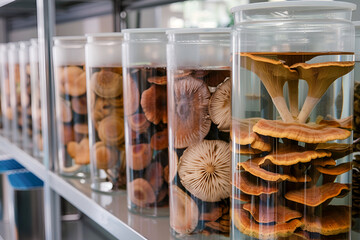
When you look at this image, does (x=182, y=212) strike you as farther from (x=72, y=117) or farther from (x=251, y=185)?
(x=72, y=117)

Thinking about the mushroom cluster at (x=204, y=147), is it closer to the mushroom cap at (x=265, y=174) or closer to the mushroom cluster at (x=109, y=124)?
the mushroom cap at (x=265, y=174)

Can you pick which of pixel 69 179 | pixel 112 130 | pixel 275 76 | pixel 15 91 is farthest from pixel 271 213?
pixel 15 91

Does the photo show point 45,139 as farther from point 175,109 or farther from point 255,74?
point 255,74

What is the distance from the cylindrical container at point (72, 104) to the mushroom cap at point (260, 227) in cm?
53

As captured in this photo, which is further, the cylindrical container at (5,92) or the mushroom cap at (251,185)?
the cylindrical container at (5,92)

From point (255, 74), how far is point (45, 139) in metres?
0.68

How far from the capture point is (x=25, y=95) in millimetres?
1305

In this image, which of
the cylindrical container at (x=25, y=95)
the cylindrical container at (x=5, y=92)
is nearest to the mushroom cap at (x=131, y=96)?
the cylindrical container at (x=25, y=95)

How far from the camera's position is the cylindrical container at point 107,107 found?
77 cm

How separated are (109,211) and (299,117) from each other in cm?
37

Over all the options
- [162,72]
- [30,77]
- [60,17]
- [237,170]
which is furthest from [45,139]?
[60,17]

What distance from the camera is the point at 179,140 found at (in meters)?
0.54

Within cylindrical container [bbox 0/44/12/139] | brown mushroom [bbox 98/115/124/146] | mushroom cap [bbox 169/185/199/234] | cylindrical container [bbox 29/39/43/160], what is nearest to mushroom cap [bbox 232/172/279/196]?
mushroom cap [bbox 169/185/199/234]

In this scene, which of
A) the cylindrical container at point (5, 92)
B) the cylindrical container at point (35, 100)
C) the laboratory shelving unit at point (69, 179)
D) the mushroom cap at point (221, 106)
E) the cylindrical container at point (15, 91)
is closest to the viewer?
the mushroom cap at point (221, 106)
